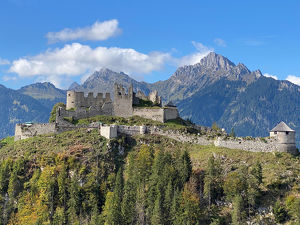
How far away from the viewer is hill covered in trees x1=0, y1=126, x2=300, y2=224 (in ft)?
266

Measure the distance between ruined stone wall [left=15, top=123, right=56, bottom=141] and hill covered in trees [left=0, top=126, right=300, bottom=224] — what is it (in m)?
6.30

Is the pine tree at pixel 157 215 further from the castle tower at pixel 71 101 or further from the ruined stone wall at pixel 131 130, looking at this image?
the castle tower at pixel 71 101

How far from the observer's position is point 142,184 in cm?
8950

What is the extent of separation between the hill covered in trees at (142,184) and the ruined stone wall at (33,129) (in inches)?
248

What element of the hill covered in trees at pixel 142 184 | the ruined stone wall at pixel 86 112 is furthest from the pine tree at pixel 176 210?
the ruined stone wall at pixel 86 112

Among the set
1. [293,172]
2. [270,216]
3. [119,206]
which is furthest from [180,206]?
[293,172]

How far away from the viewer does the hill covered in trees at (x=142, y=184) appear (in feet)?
266

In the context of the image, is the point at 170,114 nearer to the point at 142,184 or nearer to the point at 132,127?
the point at 132,127

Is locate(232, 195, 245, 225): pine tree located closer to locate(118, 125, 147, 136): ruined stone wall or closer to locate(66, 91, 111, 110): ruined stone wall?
locate(118, 125, 147, 136): ruined stone wall

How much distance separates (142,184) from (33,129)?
136 ft

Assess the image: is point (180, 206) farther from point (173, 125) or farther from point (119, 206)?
point (173, 125)

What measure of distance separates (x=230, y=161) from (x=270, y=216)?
16713 mm

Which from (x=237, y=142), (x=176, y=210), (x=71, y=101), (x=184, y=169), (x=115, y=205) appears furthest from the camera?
(x=71, y=101)

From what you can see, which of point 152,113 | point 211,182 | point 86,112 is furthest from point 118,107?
point 211,182
